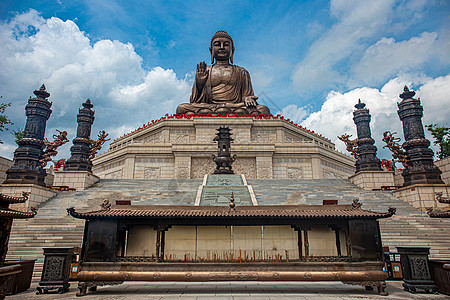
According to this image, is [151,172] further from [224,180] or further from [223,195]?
[223,195]

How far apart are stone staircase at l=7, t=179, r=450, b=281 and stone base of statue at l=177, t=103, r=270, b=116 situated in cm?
1107

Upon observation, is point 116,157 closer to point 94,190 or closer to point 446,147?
point 94,190

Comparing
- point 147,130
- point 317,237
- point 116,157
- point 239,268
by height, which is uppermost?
point 147,130

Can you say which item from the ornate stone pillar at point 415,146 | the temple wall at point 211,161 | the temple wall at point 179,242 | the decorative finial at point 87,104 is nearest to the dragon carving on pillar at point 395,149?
the ornate stone pillar at point 415,146

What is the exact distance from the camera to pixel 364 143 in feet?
60.4

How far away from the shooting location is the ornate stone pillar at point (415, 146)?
1490 cm

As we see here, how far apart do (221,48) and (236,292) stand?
89.0 ft

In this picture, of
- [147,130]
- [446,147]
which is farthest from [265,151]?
[446,147]

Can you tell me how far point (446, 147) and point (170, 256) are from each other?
74.6 feet

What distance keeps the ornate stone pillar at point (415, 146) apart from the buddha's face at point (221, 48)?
18.8 metres

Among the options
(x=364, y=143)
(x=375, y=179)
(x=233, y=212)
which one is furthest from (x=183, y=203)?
(x=364, y=143)

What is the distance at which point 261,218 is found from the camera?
29.0ft

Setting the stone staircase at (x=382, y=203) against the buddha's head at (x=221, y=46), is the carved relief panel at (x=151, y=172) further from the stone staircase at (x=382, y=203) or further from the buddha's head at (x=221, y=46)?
the buddha's head at (x=221, y=46)

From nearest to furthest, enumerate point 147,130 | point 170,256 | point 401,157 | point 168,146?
1. point 170,256
2. point 401,157
3. point 168,146
4. point 147,130
